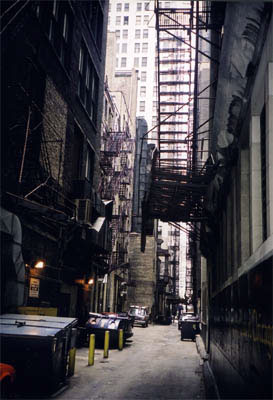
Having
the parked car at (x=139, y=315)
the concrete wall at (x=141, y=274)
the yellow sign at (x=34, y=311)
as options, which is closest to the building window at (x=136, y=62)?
the concrete wall at (x=141, y=274)

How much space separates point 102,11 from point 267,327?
25428 mm

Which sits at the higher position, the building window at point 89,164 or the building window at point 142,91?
the building window at point 142,91

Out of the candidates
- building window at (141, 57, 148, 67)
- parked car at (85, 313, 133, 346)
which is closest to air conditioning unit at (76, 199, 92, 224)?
parked car at (85, 313, 133, 346)

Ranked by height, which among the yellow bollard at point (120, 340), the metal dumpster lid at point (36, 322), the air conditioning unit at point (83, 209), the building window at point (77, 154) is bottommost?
the yellow bollard at point (120, 340)

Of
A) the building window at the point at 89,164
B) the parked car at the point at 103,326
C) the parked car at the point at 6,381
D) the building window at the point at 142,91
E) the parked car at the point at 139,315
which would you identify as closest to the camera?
the parked car at the point at 6,381

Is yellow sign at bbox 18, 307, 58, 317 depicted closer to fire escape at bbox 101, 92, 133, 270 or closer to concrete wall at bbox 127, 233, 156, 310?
fire escape at bbox 101, 92, 133, 270

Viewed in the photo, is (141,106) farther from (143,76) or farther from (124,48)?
(124,48)

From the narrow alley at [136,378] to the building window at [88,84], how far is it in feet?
39.9

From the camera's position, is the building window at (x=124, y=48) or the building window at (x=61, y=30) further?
the building window at (x=124, y=48)

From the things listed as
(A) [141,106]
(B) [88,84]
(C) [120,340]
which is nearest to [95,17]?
(B) [88,84]

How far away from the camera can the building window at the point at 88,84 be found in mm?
22266

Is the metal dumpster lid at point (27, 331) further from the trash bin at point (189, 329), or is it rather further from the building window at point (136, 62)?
the building window at point (136, 62)

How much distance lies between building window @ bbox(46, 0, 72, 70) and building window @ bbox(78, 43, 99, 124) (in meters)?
2.41

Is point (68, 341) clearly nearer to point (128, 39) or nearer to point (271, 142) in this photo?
point (271, 142)
